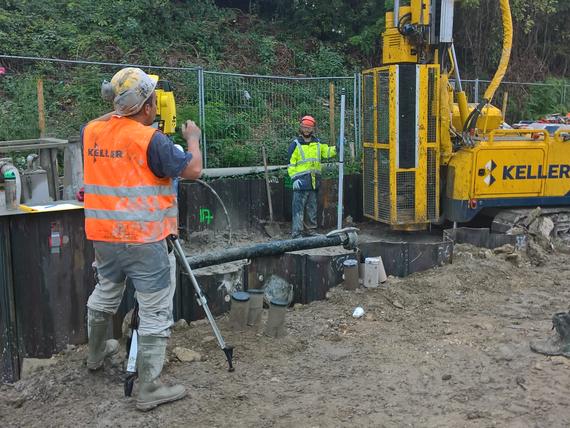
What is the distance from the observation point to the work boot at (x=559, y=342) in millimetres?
4584

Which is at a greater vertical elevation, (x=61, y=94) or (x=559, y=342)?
(x=61, y=94)

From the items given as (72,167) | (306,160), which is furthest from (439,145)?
(72,167)

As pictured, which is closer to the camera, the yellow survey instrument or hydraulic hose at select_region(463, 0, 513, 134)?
the yellow survey instrument

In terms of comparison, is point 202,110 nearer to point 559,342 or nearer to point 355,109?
point 355,109

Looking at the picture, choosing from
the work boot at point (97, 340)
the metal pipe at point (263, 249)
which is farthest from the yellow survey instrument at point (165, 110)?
the work boot at point (97, 340)

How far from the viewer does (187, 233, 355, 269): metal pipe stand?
17.7 feet

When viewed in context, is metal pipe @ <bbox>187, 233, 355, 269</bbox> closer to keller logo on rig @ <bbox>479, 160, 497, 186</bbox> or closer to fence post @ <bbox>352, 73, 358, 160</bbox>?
keller logo on rig @ <bbox>479, 160, 497, 186</bbox>

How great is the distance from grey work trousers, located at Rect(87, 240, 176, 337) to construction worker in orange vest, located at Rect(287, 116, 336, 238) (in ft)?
17.0

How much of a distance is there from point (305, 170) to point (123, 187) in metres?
5.33

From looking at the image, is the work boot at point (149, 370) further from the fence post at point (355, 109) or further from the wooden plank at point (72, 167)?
the fence post at point (355, 109)

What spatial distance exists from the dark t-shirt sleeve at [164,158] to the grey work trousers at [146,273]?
446mm

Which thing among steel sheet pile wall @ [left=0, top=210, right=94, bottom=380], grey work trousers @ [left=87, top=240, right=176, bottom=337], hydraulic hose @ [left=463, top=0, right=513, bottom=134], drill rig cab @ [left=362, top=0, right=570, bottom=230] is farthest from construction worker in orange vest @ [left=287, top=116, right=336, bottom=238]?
grey work trousers @ [left=87, top=240, right=176, bottom=337]

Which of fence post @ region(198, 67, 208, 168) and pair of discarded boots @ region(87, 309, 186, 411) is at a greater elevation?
fence post @ region(198, 67, 208, 168)

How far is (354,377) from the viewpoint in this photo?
14.3 feet
